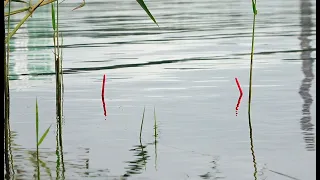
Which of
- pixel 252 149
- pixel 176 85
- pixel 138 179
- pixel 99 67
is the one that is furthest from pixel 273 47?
pixel 138 179

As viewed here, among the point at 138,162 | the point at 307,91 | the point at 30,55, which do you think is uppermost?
the point at 138,162

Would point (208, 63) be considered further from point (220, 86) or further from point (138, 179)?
point (138, 179)

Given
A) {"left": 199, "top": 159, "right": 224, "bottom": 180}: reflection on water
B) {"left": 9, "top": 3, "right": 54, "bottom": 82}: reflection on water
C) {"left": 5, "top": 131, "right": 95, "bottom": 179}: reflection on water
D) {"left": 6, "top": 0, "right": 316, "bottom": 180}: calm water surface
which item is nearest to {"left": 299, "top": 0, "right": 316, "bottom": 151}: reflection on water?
{"left": 6, "top": 0, "right": 316, "bottom": 180}: calm water surface

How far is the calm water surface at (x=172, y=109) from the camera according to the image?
4.43 m

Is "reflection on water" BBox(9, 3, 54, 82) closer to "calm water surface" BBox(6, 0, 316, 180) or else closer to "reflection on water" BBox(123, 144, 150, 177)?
"calm water surface" BBox(6, 0, 316, 180)

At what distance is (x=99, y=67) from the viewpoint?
9805 millimetres

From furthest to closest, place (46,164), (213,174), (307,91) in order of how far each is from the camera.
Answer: (307,91) → (46,164) → (213,174)

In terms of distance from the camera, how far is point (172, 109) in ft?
21.1

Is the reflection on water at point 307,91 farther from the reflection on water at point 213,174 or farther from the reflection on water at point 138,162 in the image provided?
the reflection on water at point 138,162

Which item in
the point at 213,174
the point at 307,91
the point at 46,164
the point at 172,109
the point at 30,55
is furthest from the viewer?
the point at 30,55

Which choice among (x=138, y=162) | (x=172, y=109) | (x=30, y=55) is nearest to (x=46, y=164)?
(x=138, y=162)

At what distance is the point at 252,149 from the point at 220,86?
292 cm

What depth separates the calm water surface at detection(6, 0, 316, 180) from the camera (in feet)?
14.5

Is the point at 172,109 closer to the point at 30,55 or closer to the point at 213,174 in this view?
the point at 213,174
